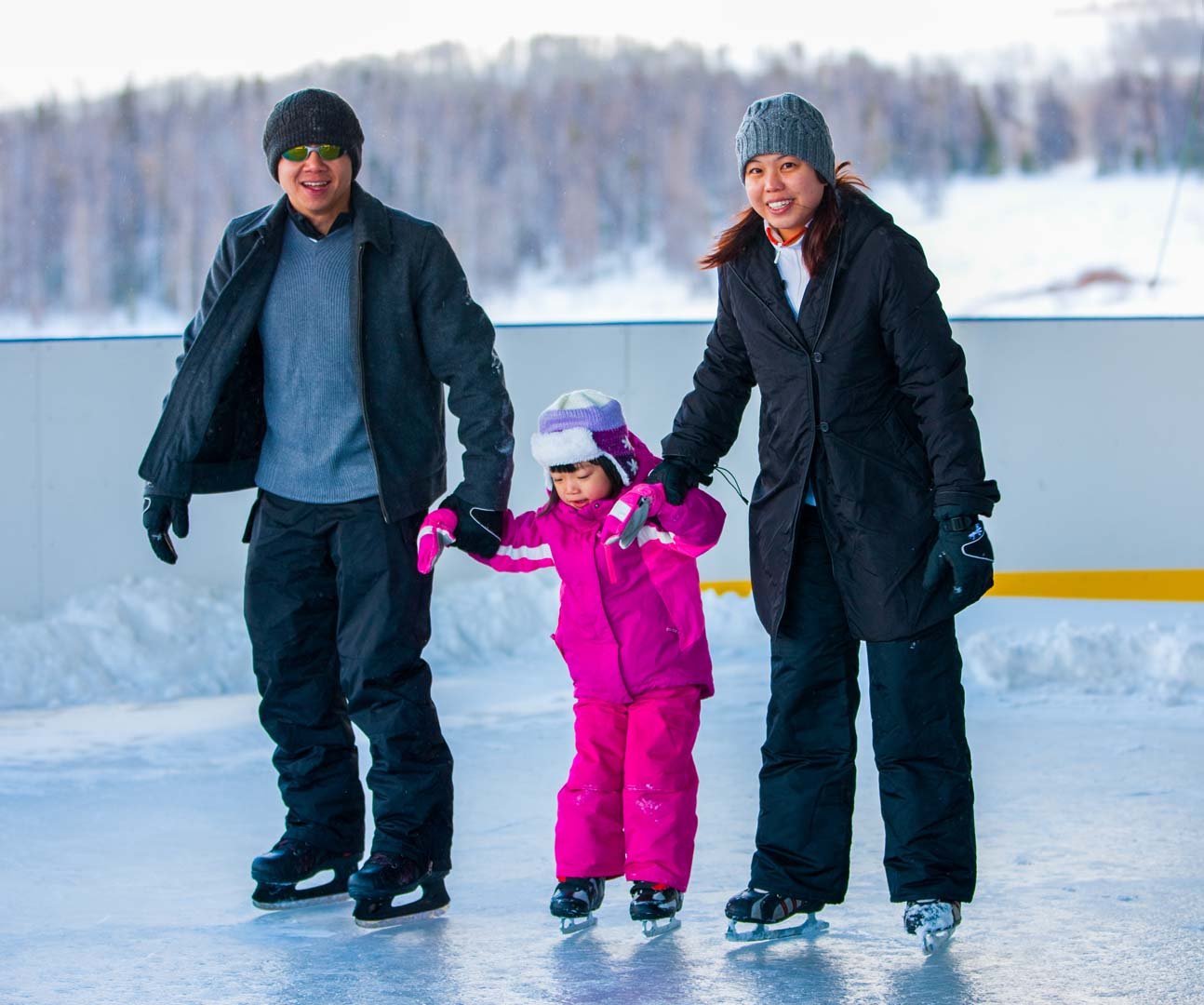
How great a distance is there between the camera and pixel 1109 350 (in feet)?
19.5

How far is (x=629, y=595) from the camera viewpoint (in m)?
2.87

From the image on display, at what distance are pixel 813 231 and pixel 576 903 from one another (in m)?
1.10

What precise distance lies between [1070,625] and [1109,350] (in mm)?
1171

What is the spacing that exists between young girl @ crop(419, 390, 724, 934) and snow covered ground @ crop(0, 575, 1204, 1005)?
12 cm

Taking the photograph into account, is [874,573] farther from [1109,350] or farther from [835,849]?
[1109,350]

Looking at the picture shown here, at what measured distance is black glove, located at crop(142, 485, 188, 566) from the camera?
2.91m

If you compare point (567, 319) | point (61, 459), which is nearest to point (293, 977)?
point (61, 459)

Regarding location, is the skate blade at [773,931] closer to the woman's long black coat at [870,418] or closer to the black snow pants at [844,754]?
the black snow pants at [844,754]

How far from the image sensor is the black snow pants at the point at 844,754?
105 inches

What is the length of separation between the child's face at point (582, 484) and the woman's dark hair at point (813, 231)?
1.24 feet

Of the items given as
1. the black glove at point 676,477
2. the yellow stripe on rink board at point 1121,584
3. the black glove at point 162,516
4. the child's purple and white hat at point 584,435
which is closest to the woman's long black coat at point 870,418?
the black glove at point 676,477

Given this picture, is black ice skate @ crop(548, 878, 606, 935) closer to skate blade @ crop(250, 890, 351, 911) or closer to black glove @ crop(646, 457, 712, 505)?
skate blade @ crop(250, 890, 351, 911)

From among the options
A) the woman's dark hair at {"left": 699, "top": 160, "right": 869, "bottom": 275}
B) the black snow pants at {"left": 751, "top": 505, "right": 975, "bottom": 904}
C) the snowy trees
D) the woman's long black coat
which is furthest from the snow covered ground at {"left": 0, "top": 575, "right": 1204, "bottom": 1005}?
the snowy trees

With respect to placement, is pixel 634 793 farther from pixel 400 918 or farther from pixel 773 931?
pixel 400 918
